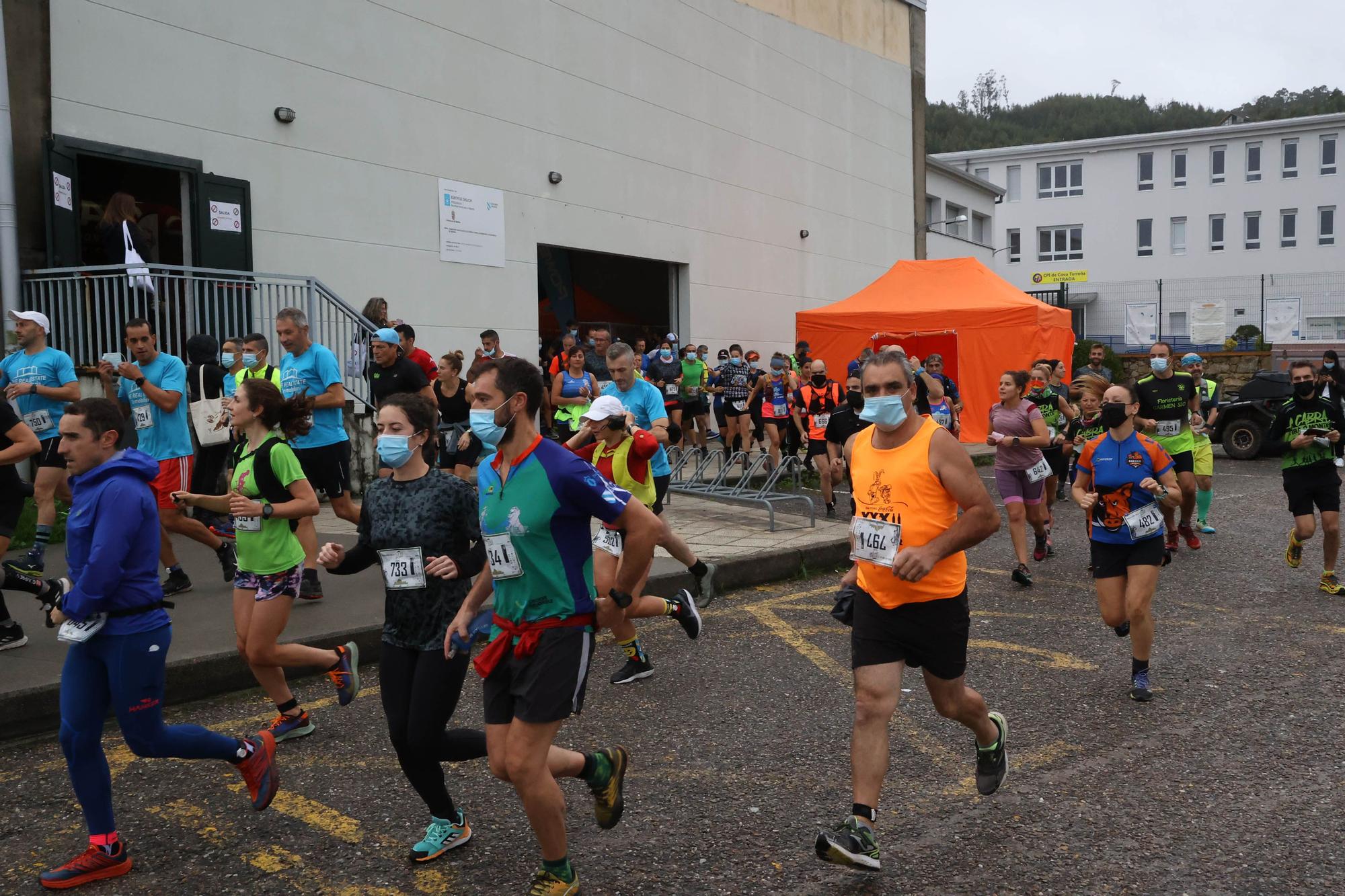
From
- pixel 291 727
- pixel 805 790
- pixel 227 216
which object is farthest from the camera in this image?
pixel 227 216


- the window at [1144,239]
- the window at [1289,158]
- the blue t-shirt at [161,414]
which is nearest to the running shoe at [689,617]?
the blue t-shirt at [161,414]

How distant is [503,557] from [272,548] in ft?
6.38

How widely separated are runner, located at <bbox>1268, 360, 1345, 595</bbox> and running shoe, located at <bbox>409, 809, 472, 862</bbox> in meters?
6.86

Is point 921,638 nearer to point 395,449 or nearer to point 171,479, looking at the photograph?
point 395,449

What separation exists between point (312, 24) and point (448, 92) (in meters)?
2.27

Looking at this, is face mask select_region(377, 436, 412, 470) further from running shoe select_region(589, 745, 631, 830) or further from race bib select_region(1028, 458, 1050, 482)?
race bib select_region(1028, 458, 1050, 482)

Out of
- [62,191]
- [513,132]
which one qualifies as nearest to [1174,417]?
[513,132]

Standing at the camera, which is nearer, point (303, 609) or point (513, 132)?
point (303, 609)

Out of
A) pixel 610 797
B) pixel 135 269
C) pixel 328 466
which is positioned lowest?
pixel 610 797

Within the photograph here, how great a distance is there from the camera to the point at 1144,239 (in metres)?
54.9

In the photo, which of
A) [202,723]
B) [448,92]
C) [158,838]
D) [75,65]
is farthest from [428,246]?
[158,838]

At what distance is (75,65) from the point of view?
37.0ft

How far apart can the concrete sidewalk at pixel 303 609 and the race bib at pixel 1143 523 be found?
3.36m

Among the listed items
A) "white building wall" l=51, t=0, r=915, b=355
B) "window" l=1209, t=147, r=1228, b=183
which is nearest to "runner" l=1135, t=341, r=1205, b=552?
"white building wall" l=51, t=0, r=915, b=355
